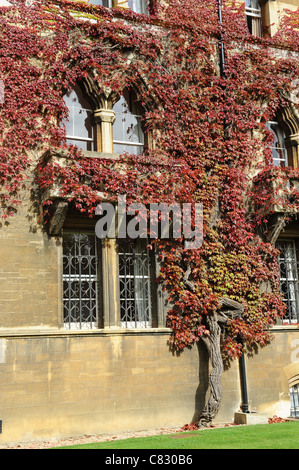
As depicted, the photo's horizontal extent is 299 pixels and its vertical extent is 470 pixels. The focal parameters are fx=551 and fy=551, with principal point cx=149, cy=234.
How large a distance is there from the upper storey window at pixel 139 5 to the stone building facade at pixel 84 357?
3113 mm

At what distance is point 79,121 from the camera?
12961 mm

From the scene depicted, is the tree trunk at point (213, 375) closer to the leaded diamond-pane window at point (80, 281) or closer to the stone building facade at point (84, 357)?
the stone building facade at point (84, 357)

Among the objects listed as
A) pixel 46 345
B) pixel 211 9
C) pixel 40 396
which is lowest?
pixel 40 396

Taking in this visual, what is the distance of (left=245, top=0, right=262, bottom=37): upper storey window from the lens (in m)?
15.8

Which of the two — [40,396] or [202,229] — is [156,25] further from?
[40,396]

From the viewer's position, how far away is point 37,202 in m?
11.8

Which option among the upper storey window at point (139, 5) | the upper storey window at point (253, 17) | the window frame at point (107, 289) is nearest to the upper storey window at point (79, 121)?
the window frame at point (107, 289)

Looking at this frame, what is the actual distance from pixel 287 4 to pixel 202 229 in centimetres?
778

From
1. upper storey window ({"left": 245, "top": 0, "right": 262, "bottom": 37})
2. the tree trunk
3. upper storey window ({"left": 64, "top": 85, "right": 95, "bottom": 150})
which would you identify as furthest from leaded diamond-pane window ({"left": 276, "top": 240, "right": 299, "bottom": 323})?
upper storey window ({"left": 245, "top": 0, "right": 262, "bottom": 37})

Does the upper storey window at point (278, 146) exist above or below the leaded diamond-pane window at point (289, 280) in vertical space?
above

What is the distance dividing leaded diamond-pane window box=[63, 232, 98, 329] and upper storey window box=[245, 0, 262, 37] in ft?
26.3

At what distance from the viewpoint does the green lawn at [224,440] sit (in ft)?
28.5
